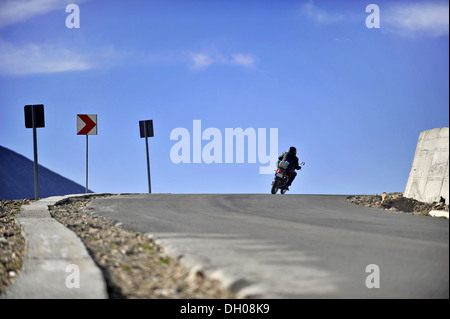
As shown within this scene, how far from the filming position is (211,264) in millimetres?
6105

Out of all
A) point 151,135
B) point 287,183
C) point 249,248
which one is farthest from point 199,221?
point 151,135

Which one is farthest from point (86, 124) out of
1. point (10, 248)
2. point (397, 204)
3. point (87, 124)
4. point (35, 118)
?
point (10, 248)

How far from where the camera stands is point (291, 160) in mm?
22078

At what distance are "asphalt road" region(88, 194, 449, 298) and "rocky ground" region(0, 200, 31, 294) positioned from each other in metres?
1.89

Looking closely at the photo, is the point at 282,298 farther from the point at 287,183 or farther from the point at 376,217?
the point at 287,183

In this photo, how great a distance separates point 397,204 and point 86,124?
1242 centimetres

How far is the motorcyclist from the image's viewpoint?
21938mm

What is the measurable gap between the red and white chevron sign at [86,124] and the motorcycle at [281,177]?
734 centimetres

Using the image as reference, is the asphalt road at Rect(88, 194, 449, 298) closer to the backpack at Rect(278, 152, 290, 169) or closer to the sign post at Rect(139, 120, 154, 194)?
the backpack at Rect(278, 152, 290, 169)

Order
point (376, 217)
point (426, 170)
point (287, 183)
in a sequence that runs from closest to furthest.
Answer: point (376, 217) < point (426, 170) < point (287, 183)

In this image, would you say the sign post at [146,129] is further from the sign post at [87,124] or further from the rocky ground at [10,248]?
the rocky ground at [10,248]

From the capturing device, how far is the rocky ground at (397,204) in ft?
44.7

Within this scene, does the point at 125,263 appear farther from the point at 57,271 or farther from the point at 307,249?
the point at 307,249
